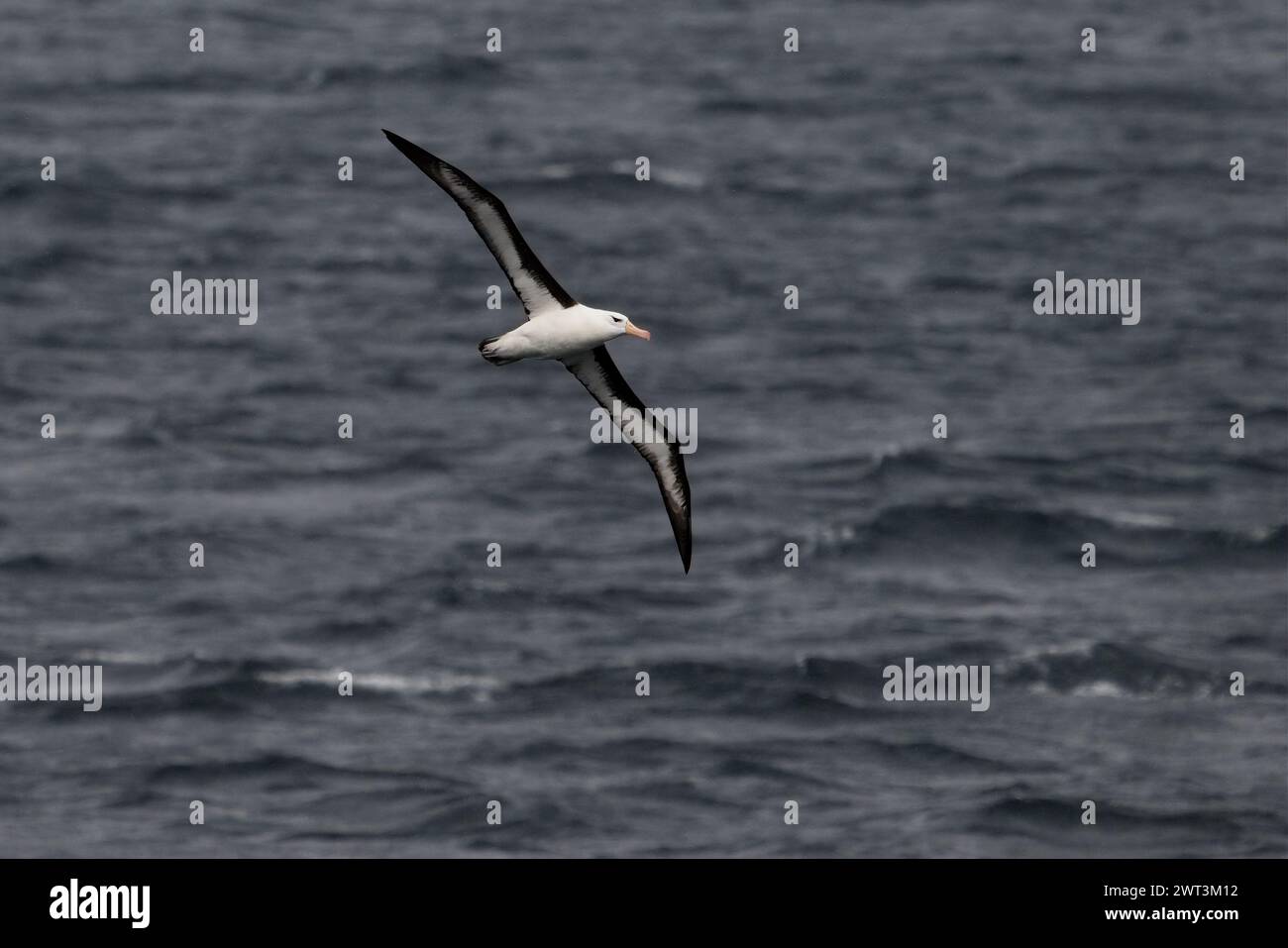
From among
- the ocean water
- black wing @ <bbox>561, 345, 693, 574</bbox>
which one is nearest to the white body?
black wing @ <bbox>561, 345, 693, 574</bbox>

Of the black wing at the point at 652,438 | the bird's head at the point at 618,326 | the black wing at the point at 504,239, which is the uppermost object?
the black wing at the point at 504,239

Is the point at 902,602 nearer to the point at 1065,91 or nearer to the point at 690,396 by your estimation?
the point at 690,396

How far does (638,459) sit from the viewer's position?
213 ft

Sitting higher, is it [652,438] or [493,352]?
[493,352]

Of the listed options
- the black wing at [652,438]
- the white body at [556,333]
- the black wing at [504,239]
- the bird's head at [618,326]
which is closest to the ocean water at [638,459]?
the black wing at [652,438]

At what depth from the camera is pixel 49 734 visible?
50.2 m

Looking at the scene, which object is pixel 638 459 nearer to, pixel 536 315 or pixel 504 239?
pixel 536 315

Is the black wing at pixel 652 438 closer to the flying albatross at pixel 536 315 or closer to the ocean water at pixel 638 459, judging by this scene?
the flying albatross at pixel 536 315

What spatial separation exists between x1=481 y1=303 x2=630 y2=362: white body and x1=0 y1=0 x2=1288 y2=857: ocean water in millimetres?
24333

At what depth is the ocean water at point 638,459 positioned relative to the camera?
159ft

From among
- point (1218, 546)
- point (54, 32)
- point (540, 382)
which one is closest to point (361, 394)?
point (540, 382)

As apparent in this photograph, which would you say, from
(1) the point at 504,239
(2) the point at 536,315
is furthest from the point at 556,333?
(1) the point at 504,239

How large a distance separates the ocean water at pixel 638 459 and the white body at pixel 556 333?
2433 centimetres

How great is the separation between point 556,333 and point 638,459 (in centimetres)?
4387
